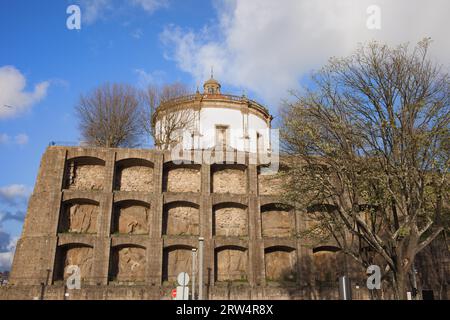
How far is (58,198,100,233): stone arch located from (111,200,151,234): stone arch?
1556 mm

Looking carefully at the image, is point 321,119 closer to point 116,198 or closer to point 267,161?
point 267,161

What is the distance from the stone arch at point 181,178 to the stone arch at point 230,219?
2.62 meters

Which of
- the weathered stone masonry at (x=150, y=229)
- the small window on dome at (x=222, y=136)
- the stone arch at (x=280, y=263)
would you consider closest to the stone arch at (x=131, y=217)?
the weathered stone masonry at (x=150, y=229)

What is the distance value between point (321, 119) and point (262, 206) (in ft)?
53.0

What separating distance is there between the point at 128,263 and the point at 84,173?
831 cm

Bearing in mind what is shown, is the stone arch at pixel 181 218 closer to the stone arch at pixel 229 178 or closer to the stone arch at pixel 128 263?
the stone arch at pixel 229 178

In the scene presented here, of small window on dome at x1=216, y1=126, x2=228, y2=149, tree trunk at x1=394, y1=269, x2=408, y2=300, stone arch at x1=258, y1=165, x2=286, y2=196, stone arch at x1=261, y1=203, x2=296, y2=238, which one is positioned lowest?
tree trunk at x1=394, y1=269, x2=408, y2=300

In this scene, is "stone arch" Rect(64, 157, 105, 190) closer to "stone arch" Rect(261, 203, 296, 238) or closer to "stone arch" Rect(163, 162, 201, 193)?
"stone arch" Rect(163, 162, 201, 193)

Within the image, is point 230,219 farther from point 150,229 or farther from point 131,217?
point 131,217

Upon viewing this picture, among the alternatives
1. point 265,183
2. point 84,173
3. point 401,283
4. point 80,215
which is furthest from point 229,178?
point 401,283

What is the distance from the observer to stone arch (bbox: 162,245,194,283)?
94.4 feet

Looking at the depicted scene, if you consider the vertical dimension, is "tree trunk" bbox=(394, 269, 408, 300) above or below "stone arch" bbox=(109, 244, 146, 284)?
below

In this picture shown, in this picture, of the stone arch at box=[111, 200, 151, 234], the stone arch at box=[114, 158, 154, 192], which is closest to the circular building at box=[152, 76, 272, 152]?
the stone arch at box=[114, 158, 154, 192]
